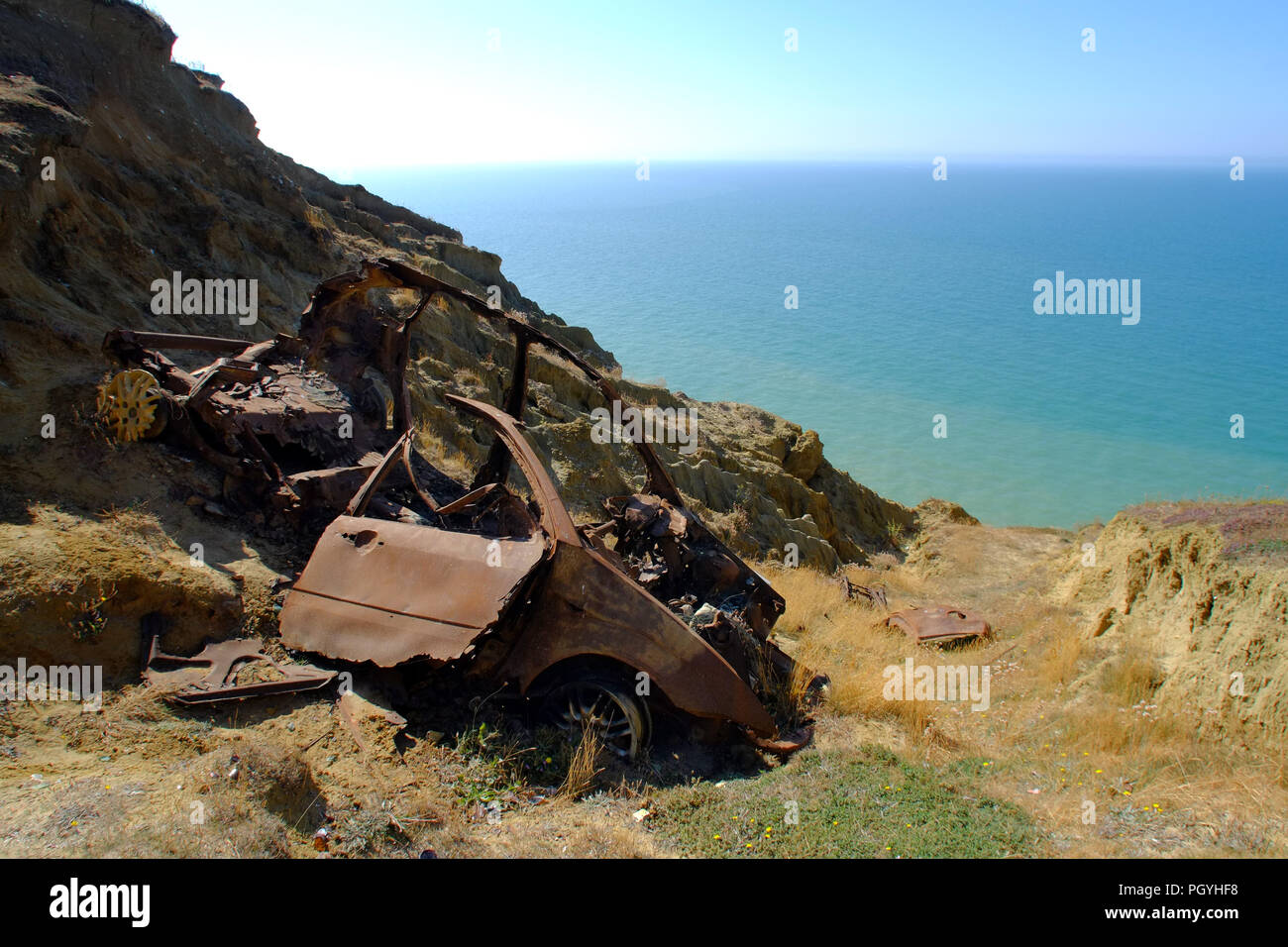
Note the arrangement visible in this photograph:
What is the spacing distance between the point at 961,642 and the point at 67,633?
8.68 m

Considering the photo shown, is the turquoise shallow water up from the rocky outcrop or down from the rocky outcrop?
up

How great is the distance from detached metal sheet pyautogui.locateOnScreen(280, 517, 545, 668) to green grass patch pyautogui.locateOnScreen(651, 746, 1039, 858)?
1.56 metres

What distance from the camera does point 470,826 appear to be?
4.16 meters

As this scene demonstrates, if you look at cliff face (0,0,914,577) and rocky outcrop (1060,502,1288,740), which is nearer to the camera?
rocky outcrop (1060,502,1288,740)

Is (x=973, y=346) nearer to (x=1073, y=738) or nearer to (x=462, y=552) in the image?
(x=1073, y=738)

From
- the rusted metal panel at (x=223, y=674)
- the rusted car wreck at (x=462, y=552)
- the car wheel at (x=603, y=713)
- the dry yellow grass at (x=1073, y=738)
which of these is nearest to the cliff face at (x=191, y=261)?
the rusted car wreck at (x=462, y=552)

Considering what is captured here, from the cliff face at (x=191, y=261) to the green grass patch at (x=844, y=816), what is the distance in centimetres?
494

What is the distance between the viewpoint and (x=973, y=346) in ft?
197

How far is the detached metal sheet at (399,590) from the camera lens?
4.58 metres

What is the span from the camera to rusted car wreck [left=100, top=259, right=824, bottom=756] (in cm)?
468

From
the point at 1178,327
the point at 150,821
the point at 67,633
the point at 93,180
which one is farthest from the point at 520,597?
the point at 1178,327

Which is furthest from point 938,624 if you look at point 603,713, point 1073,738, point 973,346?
point 973,346

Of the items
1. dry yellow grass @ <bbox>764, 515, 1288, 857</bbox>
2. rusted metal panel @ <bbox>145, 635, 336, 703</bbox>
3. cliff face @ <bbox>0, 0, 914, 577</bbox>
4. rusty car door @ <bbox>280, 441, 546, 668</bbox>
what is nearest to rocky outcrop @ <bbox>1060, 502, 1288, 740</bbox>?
dry yellow grass @ <bbox>764, 515, 1288, 857</bbox>

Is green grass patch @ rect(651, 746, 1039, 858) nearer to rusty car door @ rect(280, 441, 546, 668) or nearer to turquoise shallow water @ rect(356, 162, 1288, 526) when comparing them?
rusty car door @ rect(280, 441, 546, 668)
